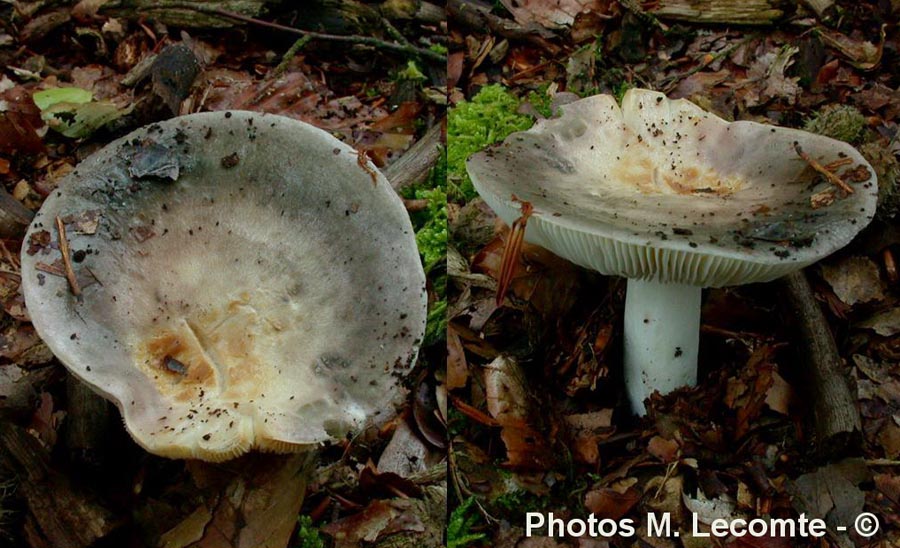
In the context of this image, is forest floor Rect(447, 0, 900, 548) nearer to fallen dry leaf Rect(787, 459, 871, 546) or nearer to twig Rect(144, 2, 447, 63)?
Answer: fallen dry leaf Rect(787, 459, 871, 546)

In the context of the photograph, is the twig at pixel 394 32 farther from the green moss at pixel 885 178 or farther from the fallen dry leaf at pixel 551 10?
the green moss at pixel 885 178

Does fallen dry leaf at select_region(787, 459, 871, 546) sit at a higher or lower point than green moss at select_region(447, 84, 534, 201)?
lower

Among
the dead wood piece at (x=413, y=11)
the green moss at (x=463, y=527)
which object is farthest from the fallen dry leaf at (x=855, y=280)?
the dead wood piece at (x=413, y=11)

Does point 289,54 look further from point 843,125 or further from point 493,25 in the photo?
point 843,125

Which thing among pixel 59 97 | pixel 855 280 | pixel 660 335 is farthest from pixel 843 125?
pixel 59 97

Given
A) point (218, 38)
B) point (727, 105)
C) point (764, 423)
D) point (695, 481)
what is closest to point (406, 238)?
point (695, 481)

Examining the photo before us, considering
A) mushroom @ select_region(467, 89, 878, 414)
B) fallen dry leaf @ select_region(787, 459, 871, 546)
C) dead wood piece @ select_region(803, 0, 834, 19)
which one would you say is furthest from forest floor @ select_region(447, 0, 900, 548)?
dead wood piece @ select_region(803, 0, 834, 19)
